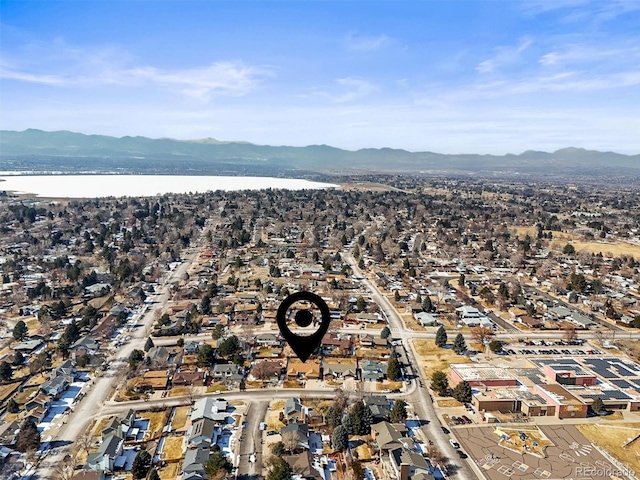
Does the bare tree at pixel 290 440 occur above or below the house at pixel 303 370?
above

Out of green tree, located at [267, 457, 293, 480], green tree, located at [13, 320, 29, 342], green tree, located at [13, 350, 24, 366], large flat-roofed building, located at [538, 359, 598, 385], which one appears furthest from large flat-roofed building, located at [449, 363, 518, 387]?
green tree, located at [13, 320, 29, 342]

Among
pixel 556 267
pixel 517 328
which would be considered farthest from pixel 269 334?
A: pixel 556 267

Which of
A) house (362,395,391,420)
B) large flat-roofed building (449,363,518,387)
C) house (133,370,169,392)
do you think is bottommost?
house (133,370,169,392)

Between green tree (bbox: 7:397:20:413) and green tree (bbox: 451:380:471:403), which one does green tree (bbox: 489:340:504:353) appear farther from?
green tree (bbox: 7:397:20:413)

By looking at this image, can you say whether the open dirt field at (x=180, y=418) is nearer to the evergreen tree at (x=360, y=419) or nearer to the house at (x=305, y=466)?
the house at (x=305, y=466)

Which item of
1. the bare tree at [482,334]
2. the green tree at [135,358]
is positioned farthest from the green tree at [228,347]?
the bare tree at [482,334]

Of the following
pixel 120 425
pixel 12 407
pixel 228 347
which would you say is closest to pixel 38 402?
pixel 12 407
